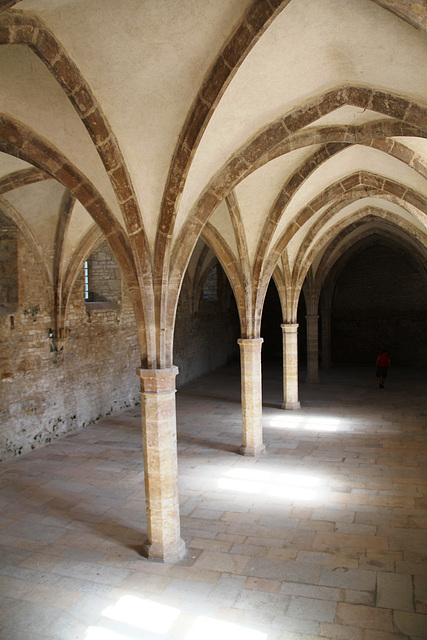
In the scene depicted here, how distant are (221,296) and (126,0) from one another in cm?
1625

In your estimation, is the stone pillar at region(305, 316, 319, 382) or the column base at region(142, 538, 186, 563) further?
the stone pillar at region(305, 316, 319, 382)

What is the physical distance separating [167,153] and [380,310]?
17.6 meters

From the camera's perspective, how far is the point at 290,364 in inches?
508

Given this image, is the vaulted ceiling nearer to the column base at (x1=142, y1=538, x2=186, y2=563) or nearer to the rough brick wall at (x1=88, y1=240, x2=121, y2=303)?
the column base at (x1=142, y1=538, x2=186, y2=563)

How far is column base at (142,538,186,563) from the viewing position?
18.1ft

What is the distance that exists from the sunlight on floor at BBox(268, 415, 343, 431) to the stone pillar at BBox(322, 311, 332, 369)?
7854 mm

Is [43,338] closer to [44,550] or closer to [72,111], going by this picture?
[44,550]

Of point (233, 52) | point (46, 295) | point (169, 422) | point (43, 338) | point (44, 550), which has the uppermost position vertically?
point (233, 52)

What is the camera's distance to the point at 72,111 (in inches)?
198

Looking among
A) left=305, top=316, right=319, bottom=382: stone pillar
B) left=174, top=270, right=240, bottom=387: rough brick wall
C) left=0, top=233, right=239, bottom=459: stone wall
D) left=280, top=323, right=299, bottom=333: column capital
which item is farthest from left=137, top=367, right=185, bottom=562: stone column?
left=305, top=316, right=319, bottom=382: stone pillar

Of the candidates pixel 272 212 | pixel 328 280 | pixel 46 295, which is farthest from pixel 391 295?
pixel 46 295

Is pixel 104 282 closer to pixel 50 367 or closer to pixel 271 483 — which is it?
pixel 50 367

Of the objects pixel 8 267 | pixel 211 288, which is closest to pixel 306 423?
pixel 8 267

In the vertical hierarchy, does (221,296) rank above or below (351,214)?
below
